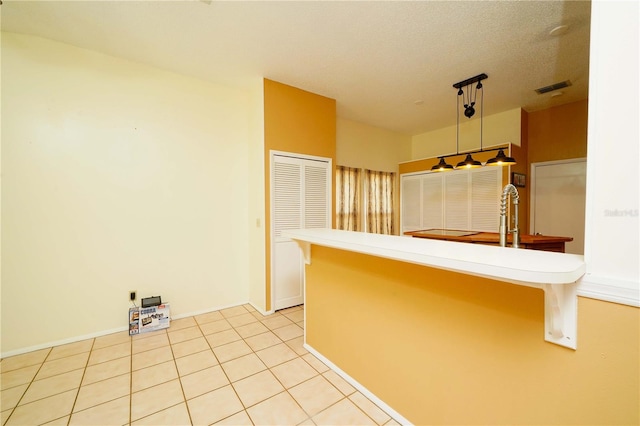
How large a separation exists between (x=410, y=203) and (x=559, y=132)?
259 cm

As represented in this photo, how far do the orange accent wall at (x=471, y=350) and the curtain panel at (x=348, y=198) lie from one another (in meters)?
2.63

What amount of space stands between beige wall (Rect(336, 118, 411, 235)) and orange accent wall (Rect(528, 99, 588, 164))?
89.6 inches

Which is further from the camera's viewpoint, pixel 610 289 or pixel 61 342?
pixel 61 342

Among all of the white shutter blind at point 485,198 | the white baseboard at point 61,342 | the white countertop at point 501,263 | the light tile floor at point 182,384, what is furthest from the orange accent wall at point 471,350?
the white shutter blind at point 485,198

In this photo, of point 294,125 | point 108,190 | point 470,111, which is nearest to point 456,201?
point 470,111

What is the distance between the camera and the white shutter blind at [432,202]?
16.0 ft

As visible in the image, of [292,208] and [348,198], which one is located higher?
[348,198]

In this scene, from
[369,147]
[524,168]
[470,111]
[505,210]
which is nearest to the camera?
[505,210]

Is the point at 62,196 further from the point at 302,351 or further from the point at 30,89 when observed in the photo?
the point at 302,351

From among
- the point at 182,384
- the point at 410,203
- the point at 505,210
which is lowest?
the point at 182,384

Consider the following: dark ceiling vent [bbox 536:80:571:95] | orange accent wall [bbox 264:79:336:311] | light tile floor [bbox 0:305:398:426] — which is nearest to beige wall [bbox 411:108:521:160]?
dark ceiling vent [bbox 536:80:571:95]

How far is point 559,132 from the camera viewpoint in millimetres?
4109

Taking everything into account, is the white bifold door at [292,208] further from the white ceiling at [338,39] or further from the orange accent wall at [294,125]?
the white ceiling at [338,39]

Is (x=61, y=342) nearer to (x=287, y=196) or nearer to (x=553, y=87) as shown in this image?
(x=287, y=196)
